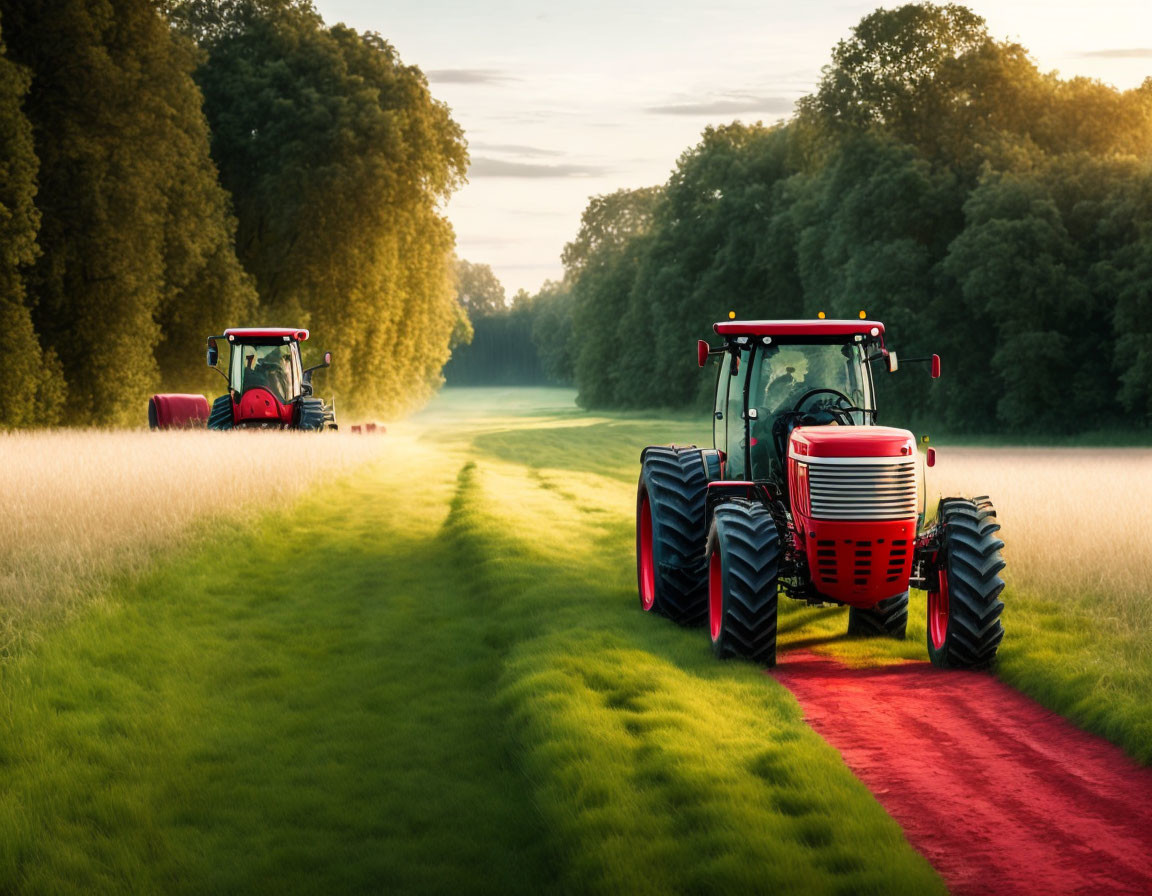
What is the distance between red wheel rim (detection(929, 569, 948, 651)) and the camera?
9.05 metres

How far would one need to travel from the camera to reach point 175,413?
2908 cm

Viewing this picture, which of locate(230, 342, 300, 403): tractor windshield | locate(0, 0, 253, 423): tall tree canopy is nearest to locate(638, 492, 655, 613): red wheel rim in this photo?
locate(230, 342, 300, 403): tractor windshield

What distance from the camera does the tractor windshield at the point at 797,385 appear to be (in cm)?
1016

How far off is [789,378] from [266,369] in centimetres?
1964

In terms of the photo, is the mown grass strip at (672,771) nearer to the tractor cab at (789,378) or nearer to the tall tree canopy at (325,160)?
the tractor cab at (789,378)

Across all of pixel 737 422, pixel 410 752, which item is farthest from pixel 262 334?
pixel 410 752

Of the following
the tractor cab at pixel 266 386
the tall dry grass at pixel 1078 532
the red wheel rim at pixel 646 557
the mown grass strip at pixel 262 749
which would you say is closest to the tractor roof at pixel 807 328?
the red wheel rim at pixel 646 557

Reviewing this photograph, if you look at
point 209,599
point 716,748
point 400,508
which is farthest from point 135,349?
point 716,748

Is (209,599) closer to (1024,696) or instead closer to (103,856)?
(103,856)

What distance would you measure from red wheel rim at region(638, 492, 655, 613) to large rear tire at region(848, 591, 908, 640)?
180cm

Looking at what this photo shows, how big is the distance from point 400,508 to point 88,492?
15.3 feet

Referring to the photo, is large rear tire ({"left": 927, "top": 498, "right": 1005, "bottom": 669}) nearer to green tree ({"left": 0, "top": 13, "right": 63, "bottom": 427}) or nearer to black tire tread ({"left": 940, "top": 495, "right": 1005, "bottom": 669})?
black tire tread ({"left": 940, "top": 495, "right": 1005, "bottom": 669})

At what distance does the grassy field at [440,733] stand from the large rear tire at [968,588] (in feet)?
1.21

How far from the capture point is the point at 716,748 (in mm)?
7020
